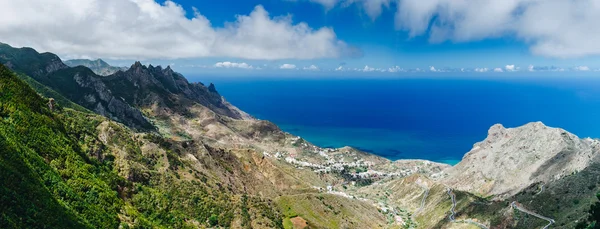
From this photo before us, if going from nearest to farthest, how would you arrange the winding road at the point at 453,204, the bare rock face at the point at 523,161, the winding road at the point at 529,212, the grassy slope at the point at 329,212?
the winding road at the point at 529,212 → the grassy slope at the point at 329,212 → the winding road at the point at 453,204 → the bare rock face at the point at 523,161

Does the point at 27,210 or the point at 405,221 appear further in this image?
the point at 405,221

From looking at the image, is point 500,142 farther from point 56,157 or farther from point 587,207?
point 56,157

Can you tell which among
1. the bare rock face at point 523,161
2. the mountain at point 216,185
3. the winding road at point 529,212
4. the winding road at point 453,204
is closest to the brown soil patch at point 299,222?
the mountain at point 216,185

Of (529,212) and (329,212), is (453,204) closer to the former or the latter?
(529,212)

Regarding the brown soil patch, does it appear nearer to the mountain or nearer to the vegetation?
the mountain

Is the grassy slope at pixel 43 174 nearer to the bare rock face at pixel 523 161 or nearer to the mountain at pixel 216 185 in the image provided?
the mountain at pixel 216 185

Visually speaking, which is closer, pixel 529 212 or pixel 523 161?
pixel 529 212

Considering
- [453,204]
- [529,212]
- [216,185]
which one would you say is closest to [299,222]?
[216,185]

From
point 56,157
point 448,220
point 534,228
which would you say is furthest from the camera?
point 448,220

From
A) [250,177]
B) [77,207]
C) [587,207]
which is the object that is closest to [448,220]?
[587,207]
